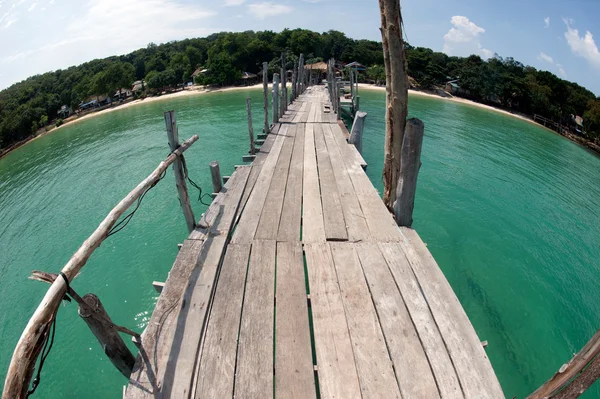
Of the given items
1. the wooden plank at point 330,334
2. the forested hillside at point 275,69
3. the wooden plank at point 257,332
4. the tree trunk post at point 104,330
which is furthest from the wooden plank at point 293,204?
the forested hillside at point 275,69

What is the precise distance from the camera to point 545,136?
93.6 feet

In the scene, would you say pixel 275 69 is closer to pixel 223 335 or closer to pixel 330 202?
pixel 330 202

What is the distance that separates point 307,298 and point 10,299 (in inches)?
388

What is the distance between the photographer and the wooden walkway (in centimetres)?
241

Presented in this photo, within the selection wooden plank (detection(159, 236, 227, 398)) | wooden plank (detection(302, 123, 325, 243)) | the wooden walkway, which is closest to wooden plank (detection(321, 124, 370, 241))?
the wooden walkway

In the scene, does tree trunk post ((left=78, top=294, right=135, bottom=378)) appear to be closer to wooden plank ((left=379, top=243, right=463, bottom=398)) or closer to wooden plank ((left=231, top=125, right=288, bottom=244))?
wooden plank ((left=231, top=125, right=288, bottom=244))

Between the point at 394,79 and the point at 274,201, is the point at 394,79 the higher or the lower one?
the higher one

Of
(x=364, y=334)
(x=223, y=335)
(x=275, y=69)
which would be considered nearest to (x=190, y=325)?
(x=223, y=335)

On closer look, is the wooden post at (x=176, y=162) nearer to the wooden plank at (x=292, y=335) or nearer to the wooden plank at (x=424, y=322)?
the wooden plank at (x=292, y=335)

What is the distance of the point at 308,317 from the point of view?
3055 mm

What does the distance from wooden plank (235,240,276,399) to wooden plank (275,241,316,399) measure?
3.2 inches

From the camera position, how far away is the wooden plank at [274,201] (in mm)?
4477

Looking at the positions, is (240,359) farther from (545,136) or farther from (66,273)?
(545,136)

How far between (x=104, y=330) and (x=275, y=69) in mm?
52606
